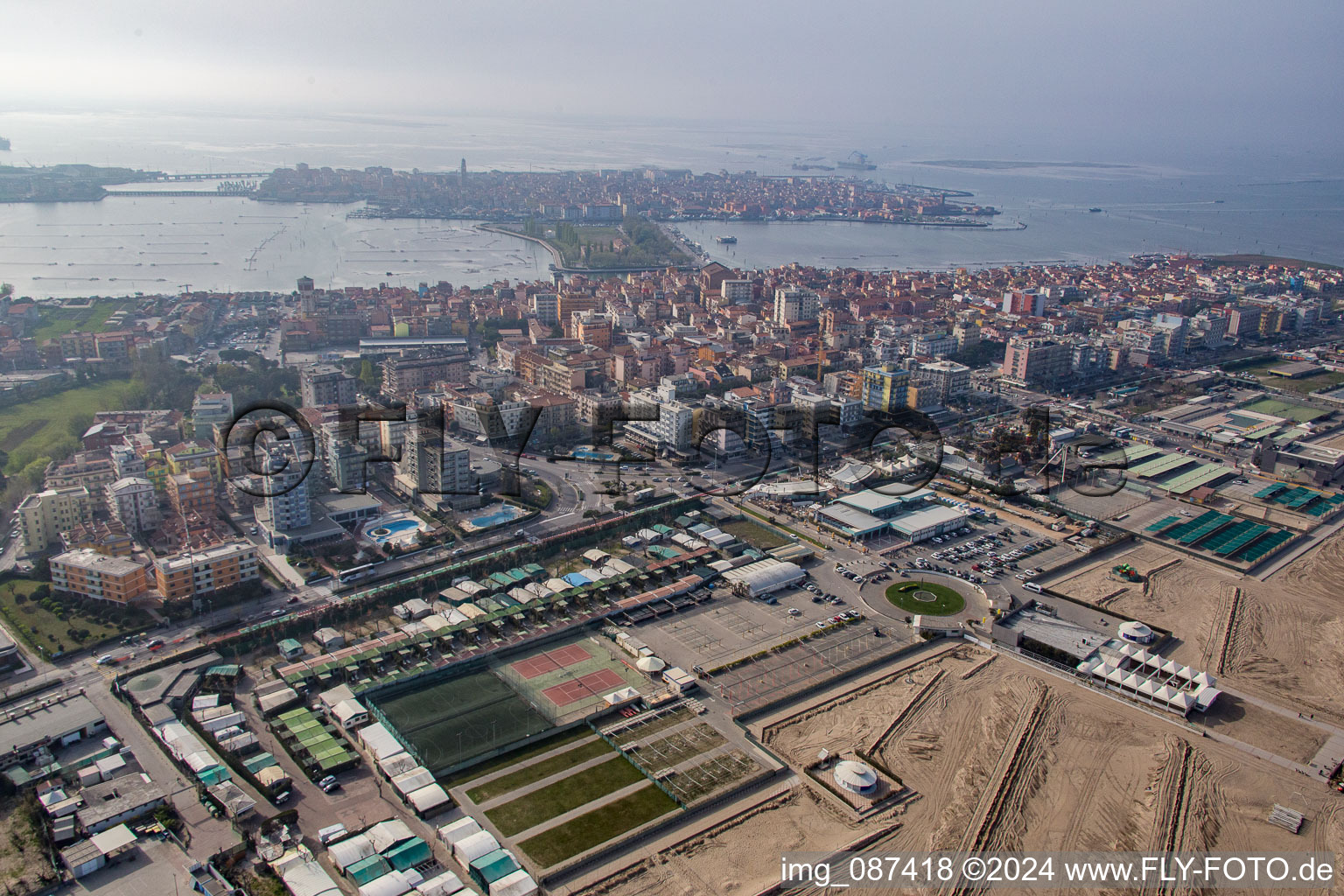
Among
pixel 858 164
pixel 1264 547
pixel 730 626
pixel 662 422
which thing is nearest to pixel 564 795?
pixel 730 626

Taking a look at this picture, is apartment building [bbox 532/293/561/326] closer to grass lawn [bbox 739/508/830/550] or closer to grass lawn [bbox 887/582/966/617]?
grass lawn [bbox 739/508/830/550]

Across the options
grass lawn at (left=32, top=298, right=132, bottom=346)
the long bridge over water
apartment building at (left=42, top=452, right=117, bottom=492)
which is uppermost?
the long bridge over water

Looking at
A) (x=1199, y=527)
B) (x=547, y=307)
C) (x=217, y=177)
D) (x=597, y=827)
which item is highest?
(x=217, y=177)

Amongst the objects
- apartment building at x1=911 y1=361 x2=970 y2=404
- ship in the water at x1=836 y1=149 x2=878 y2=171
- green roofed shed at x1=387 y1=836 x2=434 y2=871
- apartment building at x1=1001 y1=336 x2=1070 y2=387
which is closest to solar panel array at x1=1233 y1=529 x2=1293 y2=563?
apartment building at x1=911 y1=361 x2=970 y2=404

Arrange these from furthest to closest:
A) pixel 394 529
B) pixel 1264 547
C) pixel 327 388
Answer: pixel 327 388 → pixel 1264 547 → pixel 394 529

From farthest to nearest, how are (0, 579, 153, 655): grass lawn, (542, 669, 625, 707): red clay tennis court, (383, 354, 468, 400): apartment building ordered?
(383, 354, 468, 400): apartment building
(0, 579, 153, 655): grass lawn
(542, 669, 625, 707): red clay tennis court

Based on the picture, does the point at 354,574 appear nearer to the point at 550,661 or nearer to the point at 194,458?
the point at 550,661

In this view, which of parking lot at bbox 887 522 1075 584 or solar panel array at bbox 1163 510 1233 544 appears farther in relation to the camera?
solar panel array at bbox 1163 510 1233 544
